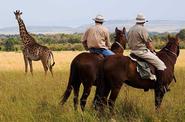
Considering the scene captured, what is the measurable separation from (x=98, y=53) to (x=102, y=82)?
3.59 ft

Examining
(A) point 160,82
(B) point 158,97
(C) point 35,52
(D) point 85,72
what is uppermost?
(D) point 85,72

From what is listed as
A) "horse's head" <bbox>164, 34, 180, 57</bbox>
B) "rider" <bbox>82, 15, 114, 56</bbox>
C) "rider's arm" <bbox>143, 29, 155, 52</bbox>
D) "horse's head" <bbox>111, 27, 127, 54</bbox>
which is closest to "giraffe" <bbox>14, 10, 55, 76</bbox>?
"horse's head" <bbox>111, 27, 127, 54</bbox>

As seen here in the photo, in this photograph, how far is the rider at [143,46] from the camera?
9188mm

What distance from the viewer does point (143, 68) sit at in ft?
29.9

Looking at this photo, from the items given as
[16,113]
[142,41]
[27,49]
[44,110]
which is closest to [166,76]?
[142,41]

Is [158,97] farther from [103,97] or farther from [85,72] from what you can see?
[85,72]

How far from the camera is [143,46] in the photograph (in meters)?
9.30

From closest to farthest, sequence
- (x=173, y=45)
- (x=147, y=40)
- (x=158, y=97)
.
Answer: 1. (x=147, y=40)
2. (x=158, y=97)
3. (x=173, y=45)

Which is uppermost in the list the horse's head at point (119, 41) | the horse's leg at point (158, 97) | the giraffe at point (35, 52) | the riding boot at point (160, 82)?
the horse's head at point (119, 41)

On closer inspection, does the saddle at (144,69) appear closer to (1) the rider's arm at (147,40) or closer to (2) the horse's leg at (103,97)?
(1) the rider's arm at (147,40)

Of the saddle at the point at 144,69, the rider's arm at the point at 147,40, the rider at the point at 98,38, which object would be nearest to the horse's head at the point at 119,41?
the rider at the point at 98,38

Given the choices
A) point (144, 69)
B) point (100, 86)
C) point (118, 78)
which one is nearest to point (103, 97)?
point (100, 86)

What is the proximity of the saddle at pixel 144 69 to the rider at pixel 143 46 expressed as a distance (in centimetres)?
8

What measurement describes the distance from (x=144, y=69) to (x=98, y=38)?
4.79 ft
